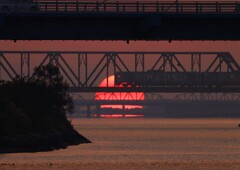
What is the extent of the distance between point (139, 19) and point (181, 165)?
2071cm

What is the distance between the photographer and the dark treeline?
144m

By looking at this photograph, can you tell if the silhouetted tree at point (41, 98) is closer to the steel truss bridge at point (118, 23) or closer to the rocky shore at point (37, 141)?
the rocky shore at point (37, 141)

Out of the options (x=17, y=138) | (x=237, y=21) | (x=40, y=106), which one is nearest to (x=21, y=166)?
(x=237, y=21)

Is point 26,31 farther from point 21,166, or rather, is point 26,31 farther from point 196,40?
point 21,166

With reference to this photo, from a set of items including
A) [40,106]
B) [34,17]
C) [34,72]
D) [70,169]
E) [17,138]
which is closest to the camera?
[70,169]

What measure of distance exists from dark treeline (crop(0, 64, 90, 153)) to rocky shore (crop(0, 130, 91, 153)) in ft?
3.83

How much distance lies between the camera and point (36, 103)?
17425cm

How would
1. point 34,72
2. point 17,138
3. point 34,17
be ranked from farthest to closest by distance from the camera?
point 34,72
point 17,138
point 34,17

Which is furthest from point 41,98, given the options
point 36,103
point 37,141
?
point 37,141

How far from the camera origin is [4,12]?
105m

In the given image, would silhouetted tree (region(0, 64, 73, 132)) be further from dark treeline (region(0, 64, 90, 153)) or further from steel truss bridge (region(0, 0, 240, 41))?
steel truss bridge (region(0, 0, 240, 41))

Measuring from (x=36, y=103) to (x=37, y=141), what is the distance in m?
32.9

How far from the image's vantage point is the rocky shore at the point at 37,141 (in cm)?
12653

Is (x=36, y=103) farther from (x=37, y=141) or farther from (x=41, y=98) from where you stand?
(x=37, y=141)
